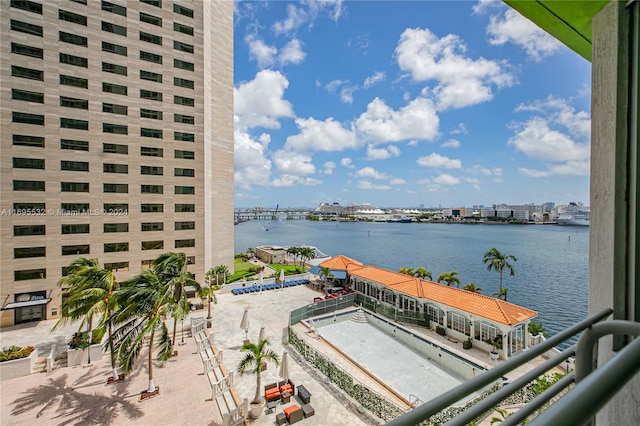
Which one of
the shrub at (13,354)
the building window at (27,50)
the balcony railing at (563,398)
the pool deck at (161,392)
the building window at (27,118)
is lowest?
the pool deck at (161,392)

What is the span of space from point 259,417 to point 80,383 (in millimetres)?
8129

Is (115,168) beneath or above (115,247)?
above

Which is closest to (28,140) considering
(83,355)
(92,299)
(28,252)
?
(28,252)

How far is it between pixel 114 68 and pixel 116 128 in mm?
4856

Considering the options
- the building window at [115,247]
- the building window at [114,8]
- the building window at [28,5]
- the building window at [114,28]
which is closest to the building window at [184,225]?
the building window at [115,247]

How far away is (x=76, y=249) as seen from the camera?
21.7 m

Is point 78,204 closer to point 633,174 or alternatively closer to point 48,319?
point 48,319

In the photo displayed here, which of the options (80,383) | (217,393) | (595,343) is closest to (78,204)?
(80,383)

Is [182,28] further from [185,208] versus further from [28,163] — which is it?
[28,163]

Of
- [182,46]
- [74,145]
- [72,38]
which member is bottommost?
[74,145]

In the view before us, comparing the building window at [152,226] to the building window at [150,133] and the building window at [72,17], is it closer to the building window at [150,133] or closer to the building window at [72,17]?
the building window at [150,133]

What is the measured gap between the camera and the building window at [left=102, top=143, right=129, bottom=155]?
74.7ft

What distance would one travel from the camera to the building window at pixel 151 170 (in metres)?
24.0

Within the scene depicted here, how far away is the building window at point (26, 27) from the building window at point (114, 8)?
4.85 metres
